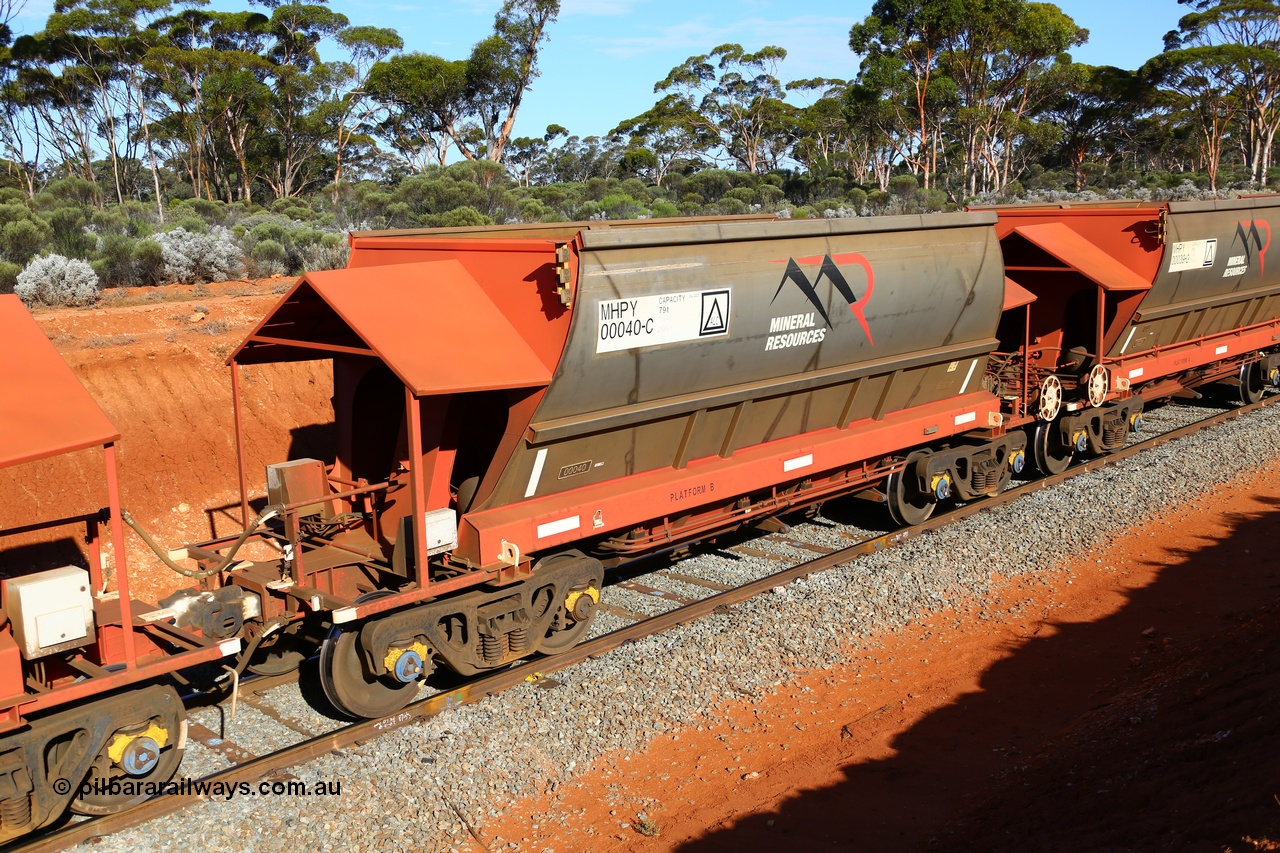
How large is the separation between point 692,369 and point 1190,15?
59061 millimetres

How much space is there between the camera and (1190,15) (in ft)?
183

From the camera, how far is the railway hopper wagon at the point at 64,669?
5676mm

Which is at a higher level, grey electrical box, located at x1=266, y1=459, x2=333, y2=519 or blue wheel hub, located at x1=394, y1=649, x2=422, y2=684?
A: grey electrical box, located at x1=266, y1=459, x2=333, y2=519

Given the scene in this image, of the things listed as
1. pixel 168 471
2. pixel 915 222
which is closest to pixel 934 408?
pixel 915 222

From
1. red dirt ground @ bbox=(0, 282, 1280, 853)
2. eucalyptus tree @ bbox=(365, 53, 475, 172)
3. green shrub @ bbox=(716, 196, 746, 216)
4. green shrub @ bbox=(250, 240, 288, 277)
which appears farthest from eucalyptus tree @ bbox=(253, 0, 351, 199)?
red dirt ground @ bbox=(0, 282, 1280, 853)

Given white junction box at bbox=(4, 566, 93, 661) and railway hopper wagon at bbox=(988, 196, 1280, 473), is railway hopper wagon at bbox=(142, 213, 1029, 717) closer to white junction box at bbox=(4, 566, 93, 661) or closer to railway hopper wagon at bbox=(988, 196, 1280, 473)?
→ white junction box at bbox=(4, 566, 93, 661)

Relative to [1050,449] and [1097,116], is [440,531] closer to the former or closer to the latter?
[1050,449]

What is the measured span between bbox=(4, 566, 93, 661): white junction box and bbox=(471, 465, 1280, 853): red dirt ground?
2656mm

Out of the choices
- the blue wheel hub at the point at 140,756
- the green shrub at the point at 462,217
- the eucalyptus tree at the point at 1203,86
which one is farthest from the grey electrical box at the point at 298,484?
the eucalyptus tree at the point at 1203,86

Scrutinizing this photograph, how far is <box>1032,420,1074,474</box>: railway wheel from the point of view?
13562mm

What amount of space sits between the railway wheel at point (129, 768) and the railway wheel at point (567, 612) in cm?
279

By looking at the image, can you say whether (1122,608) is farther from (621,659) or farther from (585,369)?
(585,369)

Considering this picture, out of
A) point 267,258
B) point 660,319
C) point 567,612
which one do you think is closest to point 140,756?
point 567,612

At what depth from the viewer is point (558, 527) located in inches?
317
